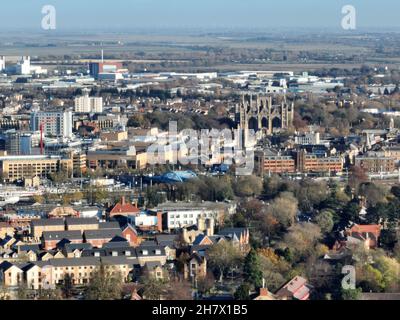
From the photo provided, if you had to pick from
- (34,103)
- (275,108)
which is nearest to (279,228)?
(275,108)

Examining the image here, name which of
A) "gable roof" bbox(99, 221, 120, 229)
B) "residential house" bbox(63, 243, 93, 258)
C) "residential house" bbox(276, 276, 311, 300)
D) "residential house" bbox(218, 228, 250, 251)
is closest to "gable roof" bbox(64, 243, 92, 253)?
"residential house" bbox(63, 243, 93, 258)

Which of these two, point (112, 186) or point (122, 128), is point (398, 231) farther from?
point (122, 128)

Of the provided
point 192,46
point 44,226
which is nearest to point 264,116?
point 44,226

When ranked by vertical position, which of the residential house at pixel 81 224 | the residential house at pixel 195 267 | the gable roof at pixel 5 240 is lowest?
the gable roof at pixel 5 240

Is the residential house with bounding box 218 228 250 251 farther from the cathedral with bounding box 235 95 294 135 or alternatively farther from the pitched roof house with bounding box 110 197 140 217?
the cathedral with bounding box 235 95 294 135

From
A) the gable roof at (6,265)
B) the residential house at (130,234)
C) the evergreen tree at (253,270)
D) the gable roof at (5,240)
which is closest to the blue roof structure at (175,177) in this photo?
the residential house at (130,234)

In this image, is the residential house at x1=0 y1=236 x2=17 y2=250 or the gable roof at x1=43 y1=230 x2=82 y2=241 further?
the gable roof at x1=43 y1=230 x2=82 y2=241

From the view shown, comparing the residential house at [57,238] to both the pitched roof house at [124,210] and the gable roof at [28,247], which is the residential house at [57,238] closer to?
the gable roof at [28,247]

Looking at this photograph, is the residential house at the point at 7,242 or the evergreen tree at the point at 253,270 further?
the residential house at the point at 7,242
